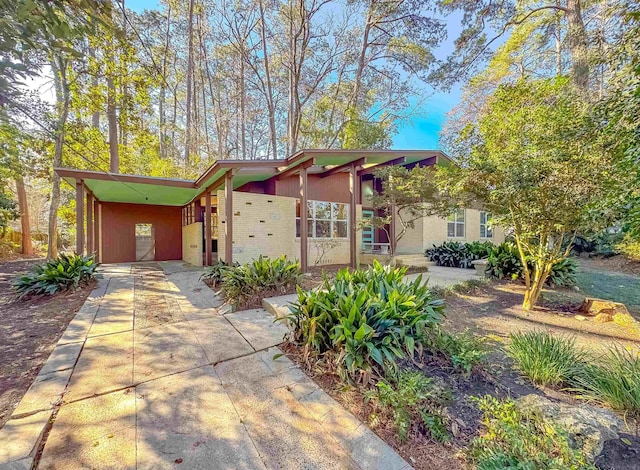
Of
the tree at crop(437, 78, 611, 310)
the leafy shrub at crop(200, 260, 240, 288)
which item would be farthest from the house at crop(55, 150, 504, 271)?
the tree at crop(437, 78, 611, 310)

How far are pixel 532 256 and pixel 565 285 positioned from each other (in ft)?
10.1

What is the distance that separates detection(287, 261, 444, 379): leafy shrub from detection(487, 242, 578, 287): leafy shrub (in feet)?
17.1

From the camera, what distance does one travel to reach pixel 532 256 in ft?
16.6

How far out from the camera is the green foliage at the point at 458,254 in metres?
9.90

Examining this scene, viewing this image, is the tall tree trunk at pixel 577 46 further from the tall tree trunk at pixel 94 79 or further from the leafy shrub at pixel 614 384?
the tall tree trunk at pixel 94 79

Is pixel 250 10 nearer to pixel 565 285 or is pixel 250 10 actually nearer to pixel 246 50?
pixel 246 50

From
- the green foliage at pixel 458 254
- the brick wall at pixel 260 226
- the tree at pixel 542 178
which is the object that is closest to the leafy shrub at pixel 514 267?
the green foliage at pixel 458 254

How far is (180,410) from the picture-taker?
2.33m

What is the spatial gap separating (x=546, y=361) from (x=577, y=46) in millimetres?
9389

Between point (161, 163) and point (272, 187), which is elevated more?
point (161, 163)

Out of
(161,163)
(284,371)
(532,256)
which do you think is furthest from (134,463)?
(161,163)

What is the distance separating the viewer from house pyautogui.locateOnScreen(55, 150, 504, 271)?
308 inches

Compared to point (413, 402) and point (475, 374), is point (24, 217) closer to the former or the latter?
point (413, 402)

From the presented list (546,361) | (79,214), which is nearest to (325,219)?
(79,214)
